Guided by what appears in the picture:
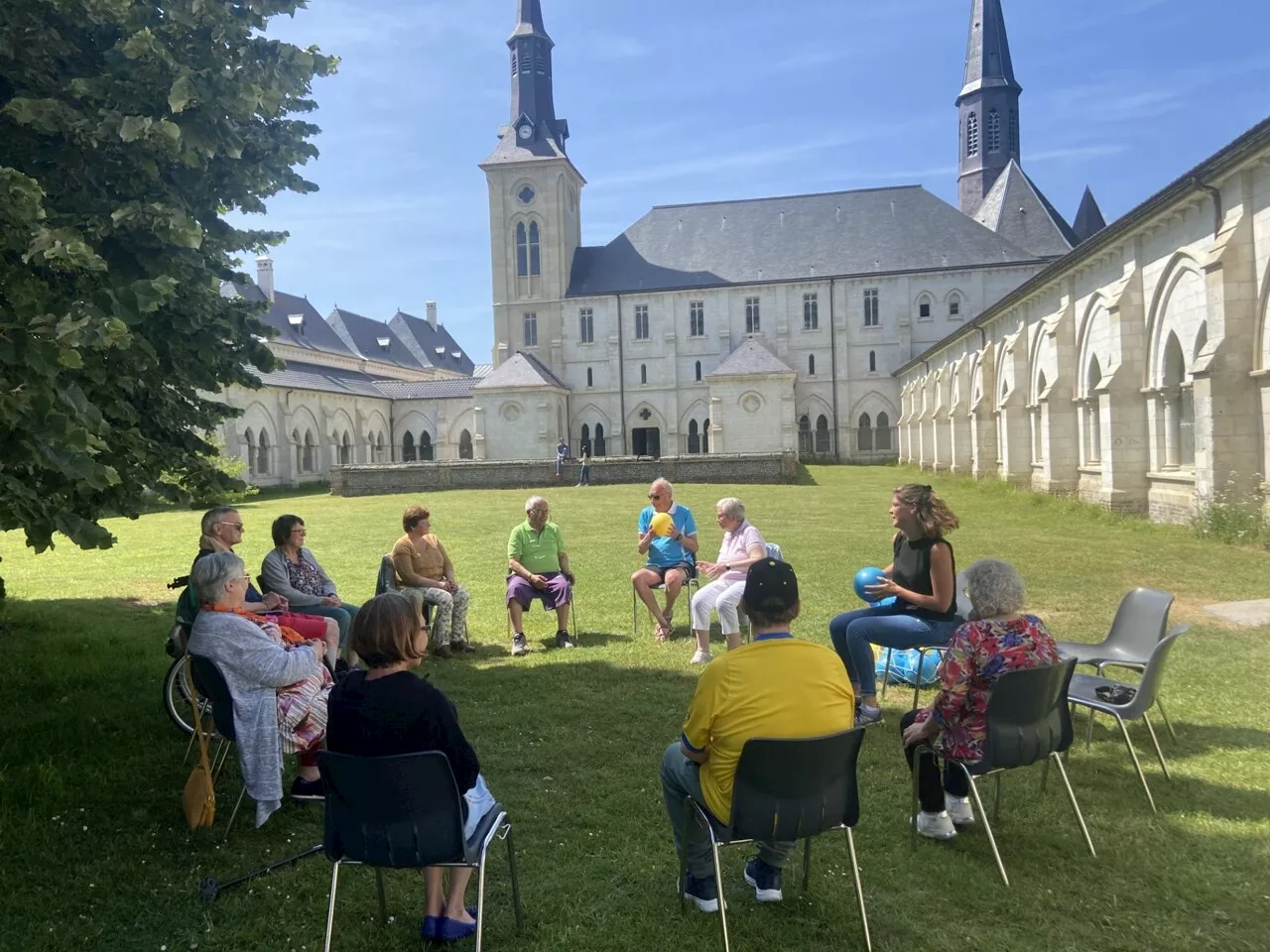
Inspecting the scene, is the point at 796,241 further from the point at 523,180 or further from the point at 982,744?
the point at 982,744

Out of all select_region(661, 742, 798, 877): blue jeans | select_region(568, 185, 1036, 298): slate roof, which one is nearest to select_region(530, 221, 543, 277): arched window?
select_region(568, 185, 1036, 298): slate roof

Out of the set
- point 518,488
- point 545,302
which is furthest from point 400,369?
point 518,488

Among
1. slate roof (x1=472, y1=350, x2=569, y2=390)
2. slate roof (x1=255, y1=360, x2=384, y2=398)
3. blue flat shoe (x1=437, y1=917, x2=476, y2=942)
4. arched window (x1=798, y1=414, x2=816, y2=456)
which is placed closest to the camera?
blue flat shoe (x1=437, y1=917, x2=476, y2=942)

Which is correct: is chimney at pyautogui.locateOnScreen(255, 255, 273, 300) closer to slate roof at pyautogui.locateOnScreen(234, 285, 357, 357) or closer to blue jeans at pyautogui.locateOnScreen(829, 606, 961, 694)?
slate roof at pyautogui.locateOnScreen(234, 285, 357, 357)

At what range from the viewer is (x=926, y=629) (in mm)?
5902

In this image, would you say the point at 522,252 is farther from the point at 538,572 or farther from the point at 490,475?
the point at 538,572

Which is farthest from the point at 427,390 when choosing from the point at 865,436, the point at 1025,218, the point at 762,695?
the point at 762,695

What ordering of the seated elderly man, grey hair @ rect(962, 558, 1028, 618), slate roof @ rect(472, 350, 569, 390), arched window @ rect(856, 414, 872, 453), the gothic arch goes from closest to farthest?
1. grey hair @ rect(962, 558, 1028, 618)
2. the seated elderly man
3. the gothic arch
4. slate roof @ rect(472, 350, 569, 390)
5. arched window @ rect(856, 414, 872, 453)

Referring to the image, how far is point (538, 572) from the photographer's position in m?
8.97

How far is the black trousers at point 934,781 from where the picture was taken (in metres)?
4.41

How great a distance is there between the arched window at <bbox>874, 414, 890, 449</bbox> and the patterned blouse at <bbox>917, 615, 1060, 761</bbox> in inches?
1975

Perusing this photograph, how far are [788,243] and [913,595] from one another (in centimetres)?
5114

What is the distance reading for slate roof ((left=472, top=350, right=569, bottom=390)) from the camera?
48344mm

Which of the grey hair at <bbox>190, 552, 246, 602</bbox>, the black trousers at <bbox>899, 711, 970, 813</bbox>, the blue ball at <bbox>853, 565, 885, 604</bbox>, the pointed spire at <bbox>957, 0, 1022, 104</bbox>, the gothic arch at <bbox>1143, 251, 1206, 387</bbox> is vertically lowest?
the black trousers at <bbox>899, 711, 970, 813</bbox>
